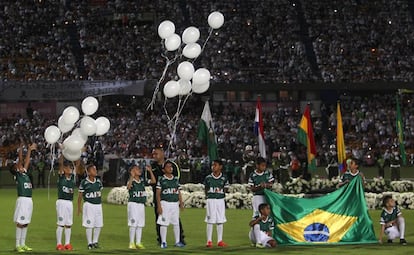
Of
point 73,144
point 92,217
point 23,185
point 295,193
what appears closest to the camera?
point 23,185

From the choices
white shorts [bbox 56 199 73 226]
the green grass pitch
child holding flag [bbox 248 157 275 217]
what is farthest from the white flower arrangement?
white shorts [bbox 56 199 73 226]

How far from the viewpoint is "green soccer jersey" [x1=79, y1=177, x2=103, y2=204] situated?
799 inches

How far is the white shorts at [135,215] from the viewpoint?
66.6 feet

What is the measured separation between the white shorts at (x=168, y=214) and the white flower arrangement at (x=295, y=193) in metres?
10.0

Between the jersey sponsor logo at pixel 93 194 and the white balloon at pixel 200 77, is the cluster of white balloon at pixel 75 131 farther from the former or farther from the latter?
the white balloon at pixel 200 77

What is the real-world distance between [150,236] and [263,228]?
4019 mm

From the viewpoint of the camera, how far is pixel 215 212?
819 inches

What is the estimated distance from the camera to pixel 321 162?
48188mm

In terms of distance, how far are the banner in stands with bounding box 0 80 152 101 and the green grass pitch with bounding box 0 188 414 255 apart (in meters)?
16.8

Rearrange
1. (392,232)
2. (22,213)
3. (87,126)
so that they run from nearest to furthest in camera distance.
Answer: (22,213) < (392,232) < (87,126)

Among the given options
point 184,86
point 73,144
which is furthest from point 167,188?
point 184,86

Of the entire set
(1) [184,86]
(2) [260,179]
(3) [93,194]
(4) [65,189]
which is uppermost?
(1) [184,86]

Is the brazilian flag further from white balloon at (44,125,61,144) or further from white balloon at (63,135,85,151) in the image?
white balloon at (44,125,61,144)

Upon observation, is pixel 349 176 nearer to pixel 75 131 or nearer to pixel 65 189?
pixel 75 131
